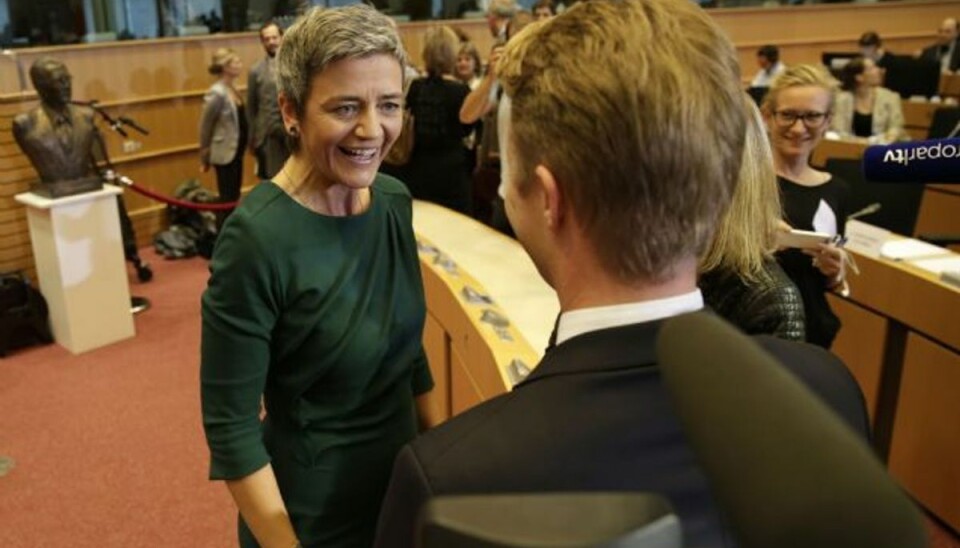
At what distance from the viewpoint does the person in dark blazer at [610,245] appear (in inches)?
25.3

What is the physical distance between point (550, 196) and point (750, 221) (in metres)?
0.99

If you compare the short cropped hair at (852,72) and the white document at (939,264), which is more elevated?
the short cropped hair at (852,72)

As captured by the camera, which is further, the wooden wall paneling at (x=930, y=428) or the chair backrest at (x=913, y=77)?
the chair backrest at (x=913, y=77)

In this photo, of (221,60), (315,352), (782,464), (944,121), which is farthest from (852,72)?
(782,464)

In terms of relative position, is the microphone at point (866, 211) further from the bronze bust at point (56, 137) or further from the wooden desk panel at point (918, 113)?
the bronze bust at point (56, 137)

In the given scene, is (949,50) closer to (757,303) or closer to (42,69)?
(42,69)

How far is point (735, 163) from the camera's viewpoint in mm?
728

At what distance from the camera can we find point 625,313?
72cm

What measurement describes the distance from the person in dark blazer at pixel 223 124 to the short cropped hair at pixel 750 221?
4926mm

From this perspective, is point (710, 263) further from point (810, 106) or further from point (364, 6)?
point (810, 106)

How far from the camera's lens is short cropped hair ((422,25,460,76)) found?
14.3ft

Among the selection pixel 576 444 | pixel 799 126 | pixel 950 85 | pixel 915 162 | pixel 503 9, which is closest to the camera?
pixel 576 444

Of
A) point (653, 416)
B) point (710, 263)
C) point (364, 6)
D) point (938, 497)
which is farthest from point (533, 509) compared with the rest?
point (938, 497)

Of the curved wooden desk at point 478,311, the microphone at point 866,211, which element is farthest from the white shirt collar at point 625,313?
the microphone at point 866,211
